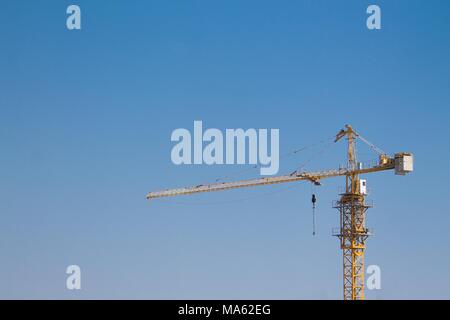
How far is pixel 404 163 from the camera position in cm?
18262

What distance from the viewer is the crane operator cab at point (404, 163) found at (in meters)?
183

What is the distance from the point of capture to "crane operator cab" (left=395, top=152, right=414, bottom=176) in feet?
599
